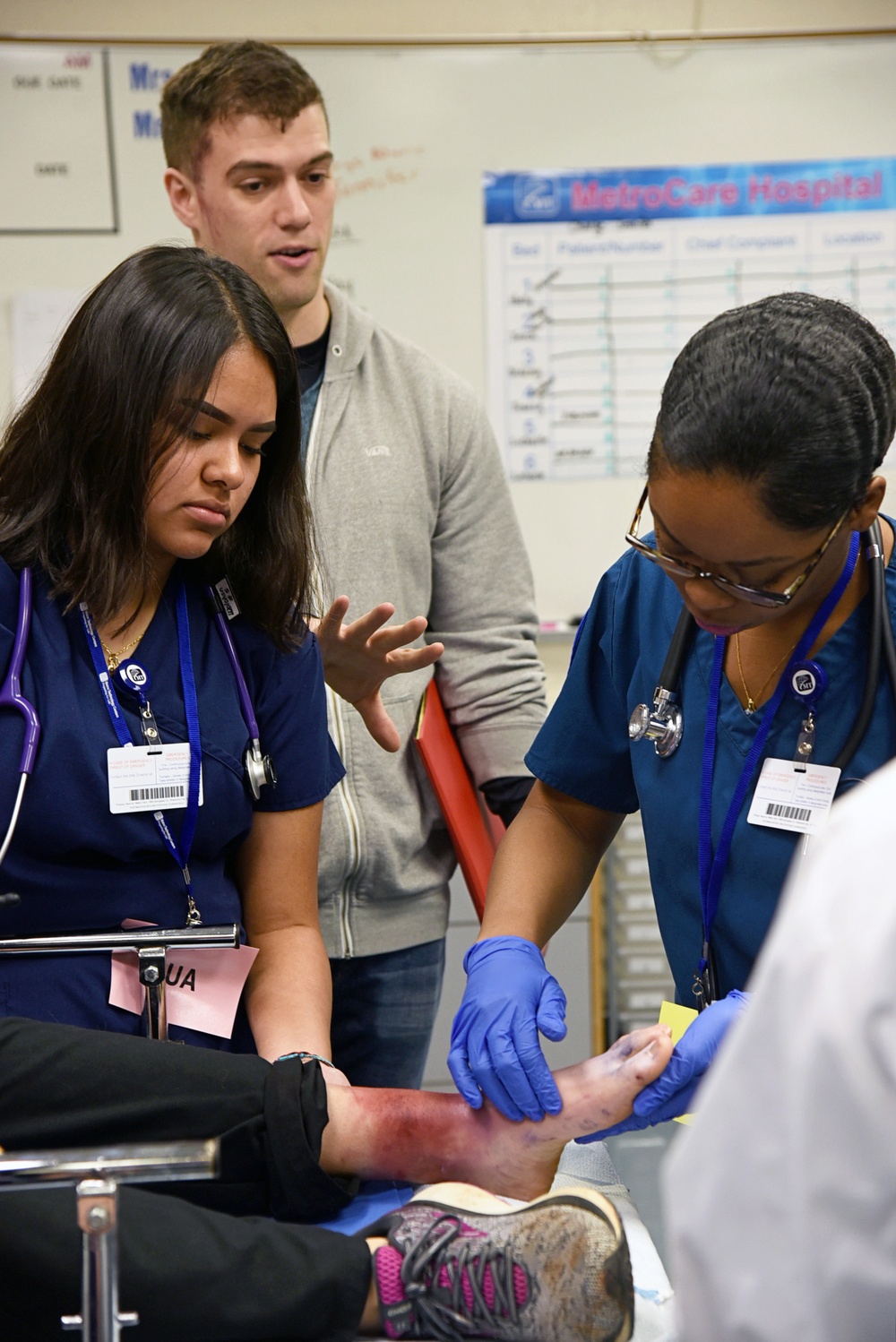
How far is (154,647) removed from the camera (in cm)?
149

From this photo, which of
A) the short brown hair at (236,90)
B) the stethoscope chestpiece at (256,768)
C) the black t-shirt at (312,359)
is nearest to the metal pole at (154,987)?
the stethoscope chestpiece at (256,768)

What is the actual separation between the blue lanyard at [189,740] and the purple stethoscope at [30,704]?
2.6 inches

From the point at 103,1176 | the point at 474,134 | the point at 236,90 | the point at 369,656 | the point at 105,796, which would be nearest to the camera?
the point at 103,1176

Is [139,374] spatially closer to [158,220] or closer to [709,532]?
[709,532]

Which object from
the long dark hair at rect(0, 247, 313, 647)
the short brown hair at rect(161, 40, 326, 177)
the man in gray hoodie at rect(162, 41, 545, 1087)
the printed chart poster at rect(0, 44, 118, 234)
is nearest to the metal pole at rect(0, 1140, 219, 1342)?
the long dark hair at rect(0, 247, 313, 647)

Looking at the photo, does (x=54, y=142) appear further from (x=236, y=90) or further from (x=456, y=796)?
(x=456, y=796)

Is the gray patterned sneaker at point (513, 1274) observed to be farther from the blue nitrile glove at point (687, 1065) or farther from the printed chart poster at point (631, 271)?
the printed chart poster at point (631, 271)

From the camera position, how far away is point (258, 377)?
147 centimetres

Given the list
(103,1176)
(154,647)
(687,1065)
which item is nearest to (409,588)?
(154,647)

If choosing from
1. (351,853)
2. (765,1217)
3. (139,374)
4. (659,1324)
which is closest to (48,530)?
(139,374)

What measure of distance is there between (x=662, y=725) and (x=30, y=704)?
67cm

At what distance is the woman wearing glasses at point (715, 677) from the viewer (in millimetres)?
1130

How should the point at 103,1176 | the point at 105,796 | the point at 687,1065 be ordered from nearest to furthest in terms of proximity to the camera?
the point at 103,1176 → the point at 687,1065 → the point at 105,796

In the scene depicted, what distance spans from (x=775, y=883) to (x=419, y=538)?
0.90 meters
